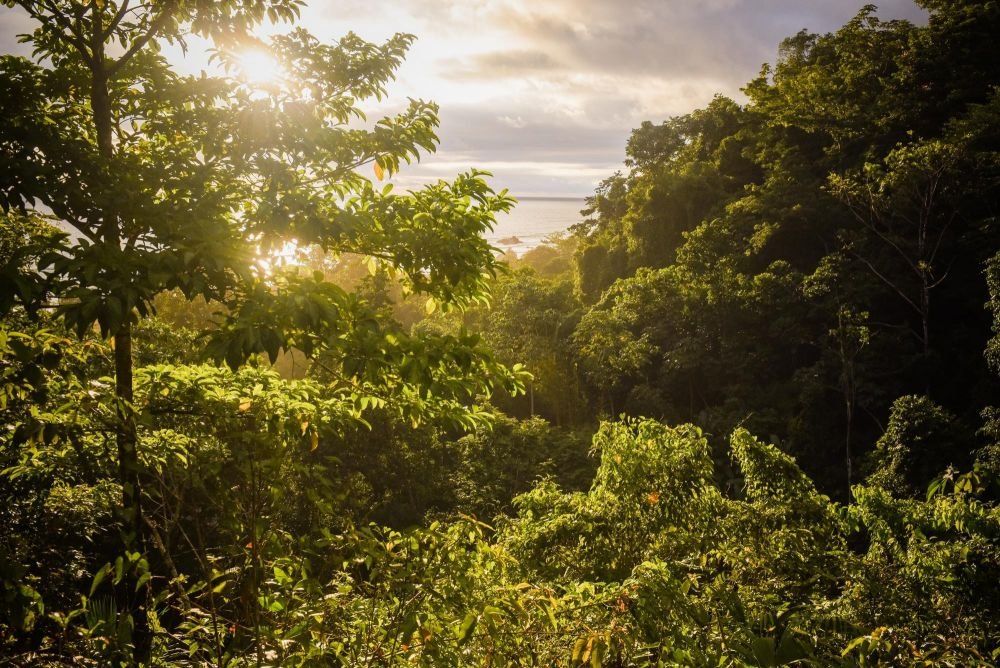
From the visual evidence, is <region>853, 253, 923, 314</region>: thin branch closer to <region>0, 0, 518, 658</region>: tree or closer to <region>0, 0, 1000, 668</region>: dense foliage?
<region>0, 0, 1000, 668</region>: dense foliage

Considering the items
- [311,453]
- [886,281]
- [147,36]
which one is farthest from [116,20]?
[886,281]

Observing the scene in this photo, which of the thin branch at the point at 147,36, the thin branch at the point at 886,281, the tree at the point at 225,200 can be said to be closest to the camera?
the tree at the point at 225,200

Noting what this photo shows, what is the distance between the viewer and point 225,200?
9.38 ft

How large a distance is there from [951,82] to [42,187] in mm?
25473

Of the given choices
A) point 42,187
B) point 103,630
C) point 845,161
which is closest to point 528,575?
point 103,630

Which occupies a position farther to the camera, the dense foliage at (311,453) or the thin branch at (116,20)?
the thin branch at (116,20)

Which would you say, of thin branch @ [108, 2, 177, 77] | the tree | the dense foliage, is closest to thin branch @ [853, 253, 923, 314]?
the dense foliage

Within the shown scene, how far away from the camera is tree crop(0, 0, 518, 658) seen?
7.43 feet

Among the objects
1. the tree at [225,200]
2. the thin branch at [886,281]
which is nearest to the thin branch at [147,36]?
the tree at [225,200]

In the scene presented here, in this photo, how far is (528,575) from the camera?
6215 mm

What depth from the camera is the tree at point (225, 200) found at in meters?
2.27

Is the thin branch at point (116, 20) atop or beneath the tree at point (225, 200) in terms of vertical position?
atop

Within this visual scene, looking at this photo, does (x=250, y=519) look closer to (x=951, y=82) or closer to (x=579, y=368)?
(x=579, y=368)

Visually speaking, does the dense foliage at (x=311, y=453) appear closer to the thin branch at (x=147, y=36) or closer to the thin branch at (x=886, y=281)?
the thin branch at (x=147, y=36)
